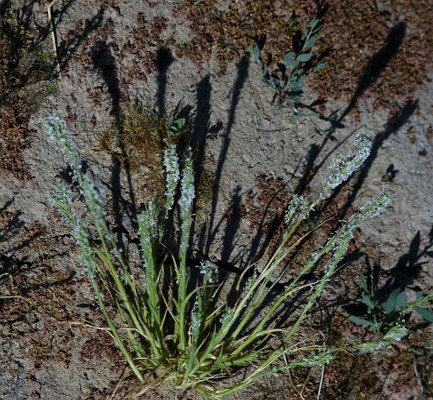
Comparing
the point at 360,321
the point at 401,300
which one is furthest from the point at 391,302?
the point at 360,321

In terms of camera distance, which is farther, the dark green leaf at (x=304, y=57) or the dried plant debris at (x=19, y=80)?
the dark green leaf at (x=304, y=57)

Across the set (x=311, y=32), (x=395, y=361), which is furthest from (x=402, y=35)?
(x=395, y=361)

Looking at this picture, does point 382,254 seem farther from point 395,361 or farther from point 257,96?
point 257,96

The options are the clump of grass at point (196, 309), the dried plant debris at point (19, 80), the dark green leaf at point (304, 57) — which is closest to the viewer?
the clump of grass at point (196, 309)

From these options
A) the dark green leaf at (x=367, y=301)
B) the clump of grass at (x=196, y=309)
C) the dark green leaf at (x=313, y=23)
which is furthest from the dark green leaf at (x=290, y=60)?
the dark green leaf at (x=367, y=301)

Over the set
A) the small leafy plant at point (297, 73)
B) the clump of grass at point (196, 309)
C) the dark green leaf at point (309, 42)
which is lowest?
the clump of grass at point (196, 309)

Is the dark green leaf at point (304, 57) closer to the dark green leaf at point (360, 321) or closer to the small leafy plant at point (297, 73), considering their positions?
the small leafy plant at point (297, 73)

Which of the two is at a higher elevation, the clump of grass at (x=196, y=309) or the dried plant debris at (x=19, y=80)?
the dried plant debris at (x=19, y=80)

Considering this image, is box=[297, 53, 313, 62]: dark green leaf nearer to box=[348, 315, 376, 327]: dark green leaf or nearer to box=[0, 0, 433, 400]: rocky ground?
box=[0, 0, 433, 400]: rocky ground
